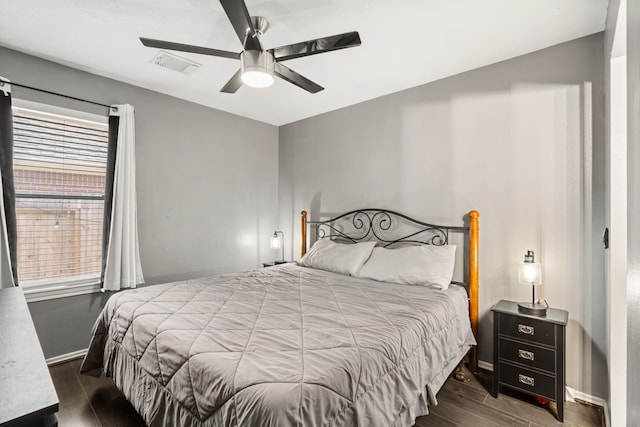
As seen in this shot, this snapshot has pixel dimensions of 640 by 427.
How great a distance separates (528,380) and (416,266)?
1.08 meters

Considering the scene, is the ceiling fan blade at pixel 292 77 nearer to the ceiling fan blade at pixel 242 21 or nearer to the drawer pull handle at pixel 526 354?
the ceiling fan blade at pixel 242 21

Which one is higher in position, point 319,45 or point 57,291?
point 319,45

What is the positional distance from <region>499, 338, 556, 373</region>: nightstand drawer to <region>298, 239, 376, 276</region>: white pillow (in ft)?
4.35


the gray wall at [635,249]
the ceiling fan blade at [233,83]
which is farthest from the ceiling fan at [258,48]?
the gray wall at [635,249]

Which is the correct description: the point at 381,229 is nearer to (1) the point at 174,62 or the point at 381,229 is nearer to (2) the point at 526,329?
(2) the point at 526,329

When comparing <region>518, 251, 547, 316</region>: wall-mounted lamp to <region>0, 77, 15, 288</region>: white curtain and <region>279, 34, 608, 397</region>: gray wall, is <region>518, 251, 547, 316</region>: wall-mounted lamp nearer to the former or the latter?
<region>279, 34, 608, 397</region>: gray wall

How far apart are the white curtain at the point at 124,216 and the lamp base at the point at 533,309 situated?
343cm

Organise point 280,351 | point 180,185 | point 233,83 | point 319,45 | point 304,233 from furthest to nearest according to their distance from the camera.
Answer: point 304,233 → point 180,185 → point 233,83 → point 319,45 → point 280,351

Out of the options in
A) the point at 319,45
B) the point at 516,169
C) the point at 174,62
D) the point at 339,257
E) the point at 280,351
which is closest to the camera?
the point at 280,351

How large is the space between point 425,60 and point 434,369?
2.44m

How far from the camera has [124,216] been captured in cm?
305

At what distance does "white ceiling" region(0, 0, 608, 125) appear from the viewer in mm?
2043

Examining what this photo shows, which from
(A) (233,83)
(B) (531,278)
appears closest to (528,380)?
(B) (531,278)

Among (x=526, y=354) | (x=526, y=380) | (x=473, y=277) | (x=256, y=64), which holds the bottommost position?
(x=526, y=380)
